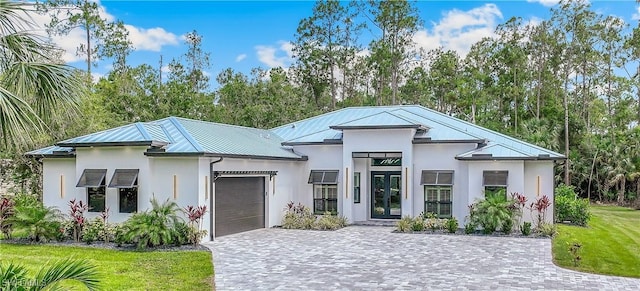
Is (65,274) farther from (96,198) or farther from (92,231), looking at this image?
(96,198)

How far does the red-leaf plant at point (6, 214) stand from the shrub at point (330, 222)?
10416 millimetres

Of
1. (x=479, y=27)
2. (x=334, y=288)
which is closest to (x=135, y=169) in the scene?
(x=334, y=288)

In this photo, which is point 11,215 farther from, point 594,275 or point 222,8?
point 594,275

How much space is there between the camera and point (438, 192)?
21188 millimetres

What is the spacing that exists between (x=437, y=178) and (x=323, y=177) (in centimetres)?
478

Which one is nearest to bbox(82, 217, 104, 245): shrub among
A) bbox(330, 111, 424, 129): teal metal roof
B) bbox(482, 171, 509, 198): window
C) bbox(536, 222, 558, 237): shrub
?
bbox(330, 111, 424, 129): teal metal roof

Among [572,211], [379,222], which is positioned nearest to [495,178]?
[572,211]

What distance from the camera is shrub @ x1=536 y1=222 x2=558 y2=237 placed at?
18156mm

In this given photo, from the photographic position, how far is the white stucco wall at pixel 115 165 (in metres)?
17.3

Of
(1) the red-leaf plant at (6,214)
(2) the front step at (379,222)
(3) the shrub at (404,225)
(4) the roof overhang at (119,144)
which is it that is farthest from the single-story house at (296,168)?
(1) the red-leaf plant at (6,214)

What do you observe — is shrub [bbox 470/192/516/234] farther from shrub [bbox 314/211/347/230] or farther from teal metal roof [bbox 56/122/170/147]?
teal metal roof [bbox 56/122/170/147]

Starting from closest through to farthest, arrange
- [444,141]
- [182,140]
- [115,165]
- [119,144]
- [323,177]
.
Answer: [119,144] < [115,165] < [182,140] < [444,141] < [323,177]

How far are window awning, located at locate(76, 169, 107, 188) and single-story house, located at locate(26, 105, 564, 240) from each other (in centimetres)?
4

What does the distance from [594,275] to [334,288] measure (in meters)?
5.95
